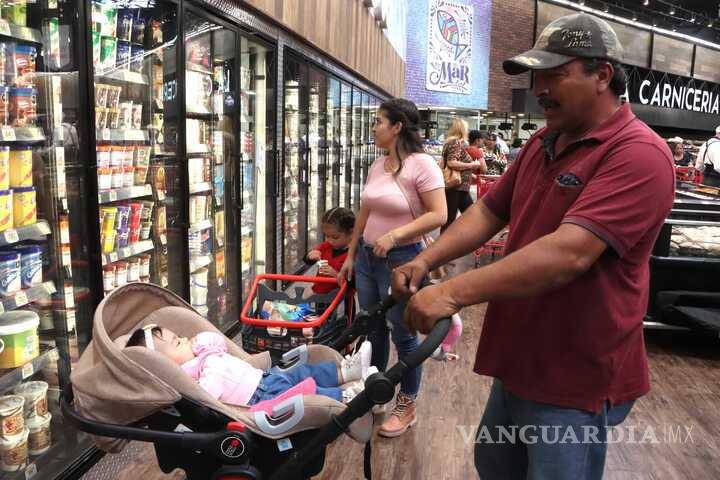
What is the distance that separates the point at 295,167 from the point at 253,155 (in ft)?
4.22

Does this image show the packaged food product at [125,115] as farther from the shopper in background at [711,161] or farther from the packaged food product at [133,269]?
the shopper in background at [711,161]

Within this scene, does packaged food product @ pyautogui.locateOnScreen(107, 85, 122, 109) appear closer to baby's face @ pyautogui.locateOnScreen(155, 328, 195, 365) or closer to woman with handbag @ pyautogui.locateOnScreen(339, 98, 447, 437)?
woman with handbag @ pyautogui.locateOnScreen(339, 98, 447, 437)

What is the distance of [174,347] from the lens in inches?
76.0

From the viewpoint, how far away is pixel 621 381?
4.91 feet

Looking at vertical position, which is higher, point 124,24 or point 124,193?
point 124,24

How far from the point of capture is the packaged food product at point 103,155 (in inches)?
115

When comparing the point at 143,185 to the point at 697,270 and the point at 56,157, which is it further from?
the point at 697,270

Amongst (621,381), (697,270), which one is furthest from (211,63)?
(697,270)

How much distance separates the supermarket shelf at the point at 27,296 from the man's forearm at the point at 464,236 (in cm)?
158

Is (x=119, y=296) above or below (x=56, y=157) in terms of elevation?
below

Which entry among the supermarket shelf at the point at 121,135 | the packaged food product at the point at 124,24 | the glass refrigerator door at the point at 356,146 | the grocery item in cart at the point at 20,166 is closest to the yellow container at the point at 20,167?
the grocery item in cart at the point at 20,166

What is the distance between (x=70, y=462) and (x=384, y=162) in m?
1.94

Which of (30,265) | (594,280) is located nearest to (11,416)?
(30,265)

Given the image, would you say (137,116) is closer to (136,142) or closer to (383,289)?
(136,142)
